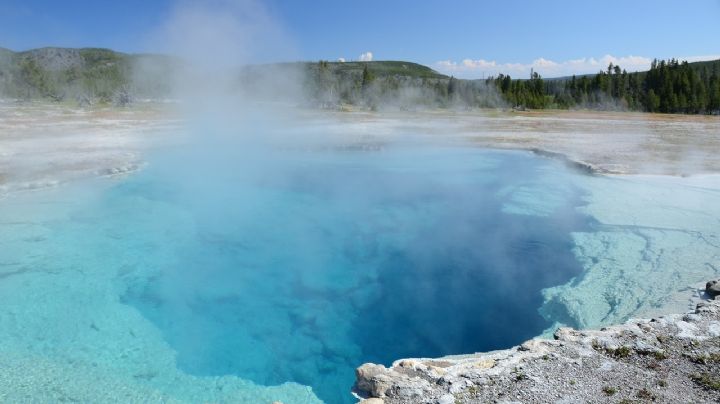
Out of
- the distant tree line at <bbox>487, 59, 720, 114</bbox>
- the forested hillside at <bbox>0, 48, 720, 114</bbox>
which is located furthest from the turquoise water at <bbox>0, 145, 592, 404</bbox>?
the distant tree line at <bbox>487, 59, 720, 114</bbox>

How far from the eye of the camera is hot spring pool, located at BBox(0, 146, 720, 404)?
480cm

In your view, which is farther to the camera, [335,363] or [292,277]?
[292,277]

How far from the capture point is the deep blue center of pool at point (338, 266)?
5.08 meters

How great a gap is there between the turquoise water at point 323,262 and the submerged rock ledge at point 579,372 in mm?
978

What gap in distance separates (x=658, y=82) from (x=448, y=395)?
52.6 meters

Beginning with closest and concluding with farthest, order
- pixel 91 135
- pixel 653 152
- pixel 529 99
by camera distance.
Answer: pixel 653 152 → pixel 91 135 → pixel 529 99

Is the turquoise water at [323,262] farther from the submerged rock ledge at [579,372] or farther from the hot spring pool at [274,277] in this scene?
the submerged rock ledge at [579,372]

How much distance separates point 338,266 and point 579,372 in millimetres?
4172

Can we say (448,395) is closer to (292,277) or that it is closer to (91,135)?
(292,277)

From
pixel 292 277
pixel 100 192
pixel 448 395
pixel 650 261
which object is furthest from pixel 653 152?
pixel 100 192

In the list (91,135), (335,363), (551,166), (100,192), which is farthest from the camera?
(91,135)

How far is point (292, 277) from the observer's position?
6781 millimetres

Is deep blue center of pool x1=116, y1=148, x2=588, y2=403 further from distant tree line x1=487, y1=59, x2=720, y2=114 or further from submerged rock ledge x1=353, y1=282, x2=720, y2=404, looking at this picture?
distant tree line x1=487, y1=59, x2=720, y2=114

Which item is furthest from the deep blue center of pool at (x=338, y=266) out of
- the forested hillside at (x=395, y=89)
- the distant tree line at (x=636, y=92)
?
the distant tree line at (x=636, y=92)
